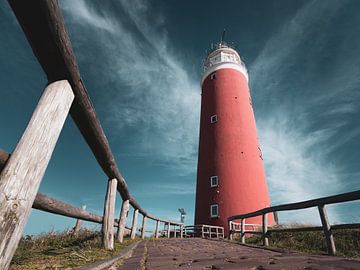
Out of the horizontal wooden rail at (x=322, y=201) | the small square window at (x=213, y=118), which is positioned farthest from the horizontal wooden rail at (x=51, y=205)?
the small square window at (x=213, y=118)

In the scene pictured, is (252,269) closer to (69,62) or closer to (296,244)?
(69,62)

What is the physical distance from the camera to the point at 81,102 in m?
2.09

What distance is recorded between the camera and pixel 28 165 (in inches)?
58.6

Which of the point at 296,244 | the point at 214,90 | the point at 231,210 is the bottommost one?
the point at 296,244

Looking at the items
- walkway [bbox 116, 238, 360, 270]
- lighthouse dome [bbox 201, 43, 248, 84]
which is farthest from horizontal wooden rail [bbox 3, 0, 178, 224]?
lighthouse dome [bbox 201, 43, 248, 84]

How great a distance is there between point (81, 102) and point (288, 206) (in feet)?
16.2

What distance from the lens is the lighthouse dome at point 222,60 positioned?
18.1 meters

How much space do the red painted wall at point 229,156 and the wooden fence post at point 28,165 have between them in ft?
40.4

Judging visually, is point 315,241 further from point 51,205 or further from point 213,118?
point 213,118

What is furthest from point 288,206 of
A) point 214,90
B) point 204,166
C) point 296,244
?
point 214,90

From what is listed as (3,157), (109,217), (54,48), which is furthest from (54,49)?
(109,217)

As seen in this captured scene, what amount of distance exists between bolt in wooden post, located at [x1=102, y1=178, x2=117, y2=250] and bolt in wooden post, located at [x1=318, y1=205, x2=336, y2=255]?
3710 millimetres

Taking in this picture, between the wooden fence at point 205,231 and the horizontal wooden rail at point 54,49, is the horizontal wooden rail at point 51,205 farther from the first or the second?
the wooden fence at point 205,231

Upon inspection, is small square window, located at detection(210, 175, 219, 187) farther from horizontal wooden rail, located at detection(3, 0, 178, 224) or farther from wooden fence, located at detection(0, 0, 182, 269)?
wooden fence, located at detection(0, 0, 182, 269)
